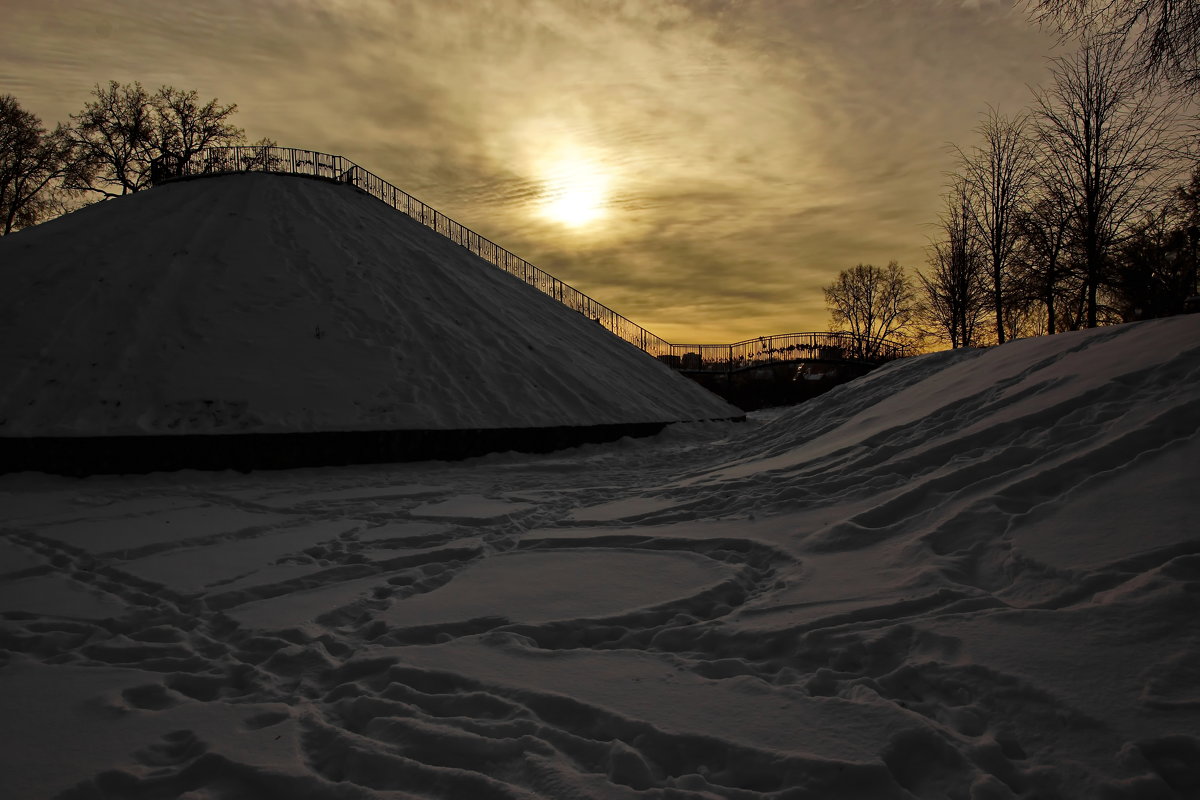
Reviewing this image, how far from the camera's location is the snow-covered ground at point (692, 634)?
7.20 ft

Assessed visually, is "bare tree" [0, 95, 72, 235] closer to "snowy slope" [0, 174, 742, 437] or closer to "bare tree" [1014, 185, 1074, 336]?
"snowy slope" [0, 174, 742, 437]

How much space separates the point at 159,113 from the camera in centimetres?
2919

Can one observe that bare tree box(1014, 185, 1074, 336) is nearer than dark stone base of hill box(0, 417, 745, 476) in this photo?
No

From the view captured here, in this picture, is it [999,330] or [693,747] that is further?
[999,330]

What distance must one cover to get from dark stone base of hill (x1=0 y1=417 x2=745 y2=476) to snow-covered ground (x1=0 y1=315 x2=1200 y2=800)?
9.85 feet

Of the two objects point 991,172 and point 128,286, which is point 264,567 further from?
point 991,172

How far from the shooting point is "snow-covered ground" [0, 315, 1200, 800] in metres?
2.19

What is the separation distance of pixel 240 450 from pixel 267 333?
3065mm

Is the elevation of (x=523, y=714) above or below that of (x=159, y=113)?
below

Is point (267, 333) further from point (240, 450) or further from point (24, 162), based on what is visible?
point (24, 162)

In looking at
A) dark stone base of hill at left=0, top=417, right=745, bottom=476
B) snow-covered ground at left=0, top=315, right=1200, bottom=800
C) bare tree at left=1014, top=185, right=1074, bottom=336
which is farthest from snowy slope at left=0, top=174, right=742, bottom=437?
bare tree at left=1014, top=185, right=1074, bottom=336

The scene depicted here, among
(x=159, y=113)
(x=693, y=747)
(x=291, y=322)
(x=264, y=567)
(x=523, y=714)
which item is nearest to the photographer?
(x=693, y=747)

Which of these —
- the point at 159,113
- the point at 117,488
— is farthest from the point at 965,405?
the point at 159,113

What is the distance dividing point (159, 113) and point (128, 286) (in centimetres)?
2206
